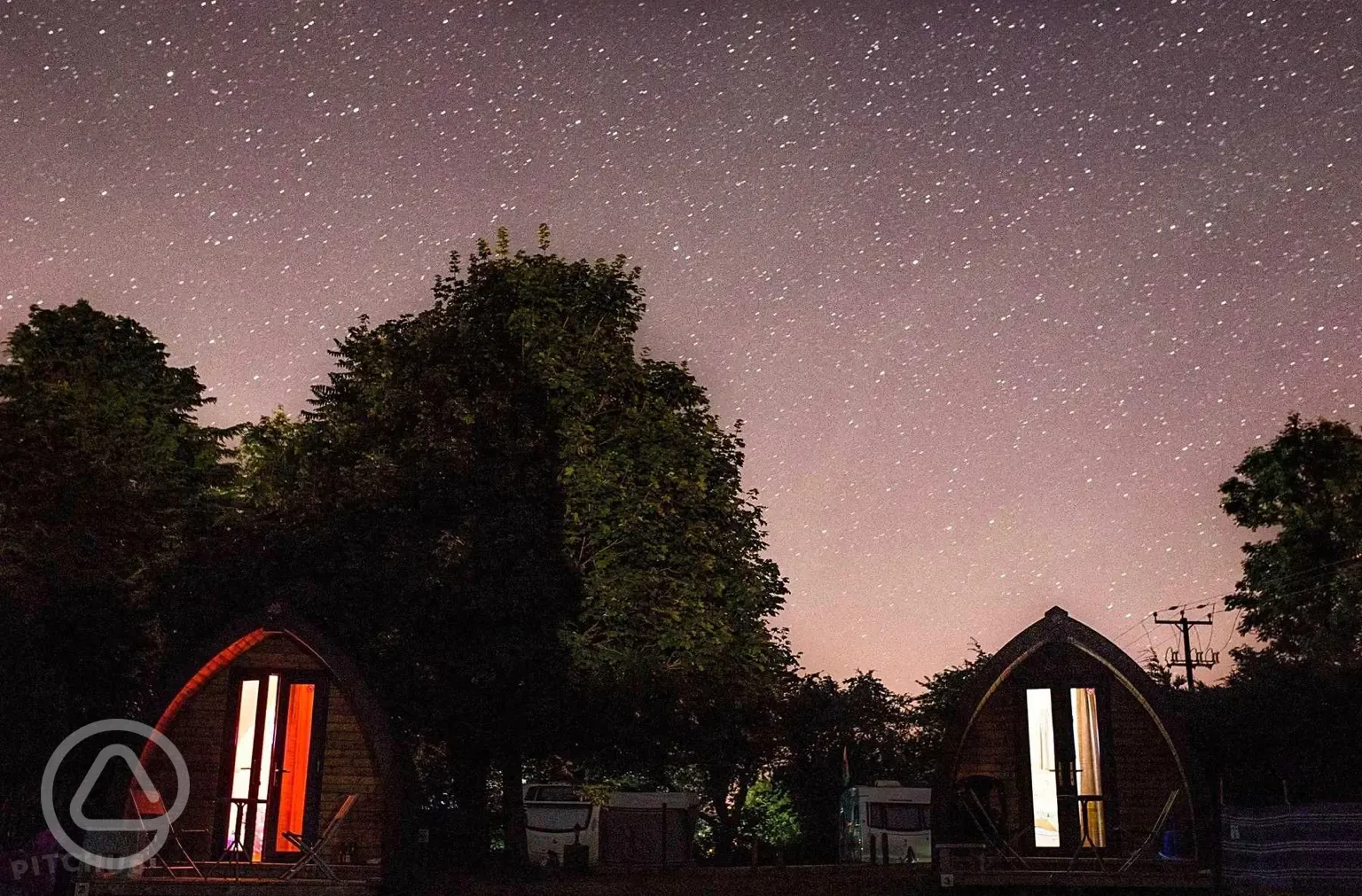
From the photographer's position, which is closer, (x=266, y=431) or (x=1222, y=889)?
(x=1222, y=889)


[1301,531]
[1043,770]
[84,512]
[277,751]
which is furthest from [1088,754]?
[1301,531]

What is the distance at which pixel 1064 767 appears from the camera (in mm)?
15719

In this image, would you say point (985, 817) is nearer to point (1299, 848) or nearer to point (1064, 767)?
point (1064, 767)

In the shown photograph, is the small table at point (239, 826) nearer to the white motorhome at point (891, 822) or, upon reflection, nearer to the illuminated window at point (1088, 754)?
the illuminated window at point (1088, 754)

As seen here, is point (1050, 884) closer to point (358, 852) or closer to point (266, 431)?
point (358, 852)

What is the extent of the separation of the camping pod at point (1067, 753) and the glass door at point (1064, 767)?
1cm

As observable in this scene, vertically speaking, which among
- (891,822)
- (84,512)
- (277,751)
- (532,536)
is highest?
(84,512)

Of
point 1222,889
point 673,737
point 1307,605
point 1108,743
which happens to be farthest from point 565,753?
point 1307,605

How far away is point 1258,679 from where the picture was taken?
A: 29703 millimetres

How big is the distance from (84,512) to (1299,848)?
23491mm

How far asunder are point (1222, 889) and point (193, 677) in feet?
41.7

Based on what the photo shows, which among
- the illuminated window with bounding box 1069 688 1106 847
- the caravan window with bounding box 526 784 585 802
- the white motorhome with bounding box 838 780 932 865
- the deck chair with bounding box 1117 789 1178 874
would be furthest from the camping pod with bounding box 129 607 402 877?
the white motorhome with bounding box 838 780 932 865

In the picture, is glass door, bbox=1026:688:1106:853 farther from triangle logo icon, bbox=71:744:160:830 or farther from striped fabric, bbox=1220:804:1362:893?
triangle logo icon, bbox=71:744:160:830

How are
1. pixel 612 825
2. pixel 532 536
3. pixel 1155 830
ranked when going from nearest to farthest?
1. pixel 1155 830
2. pixel 532 536
3. pixel 612 825
